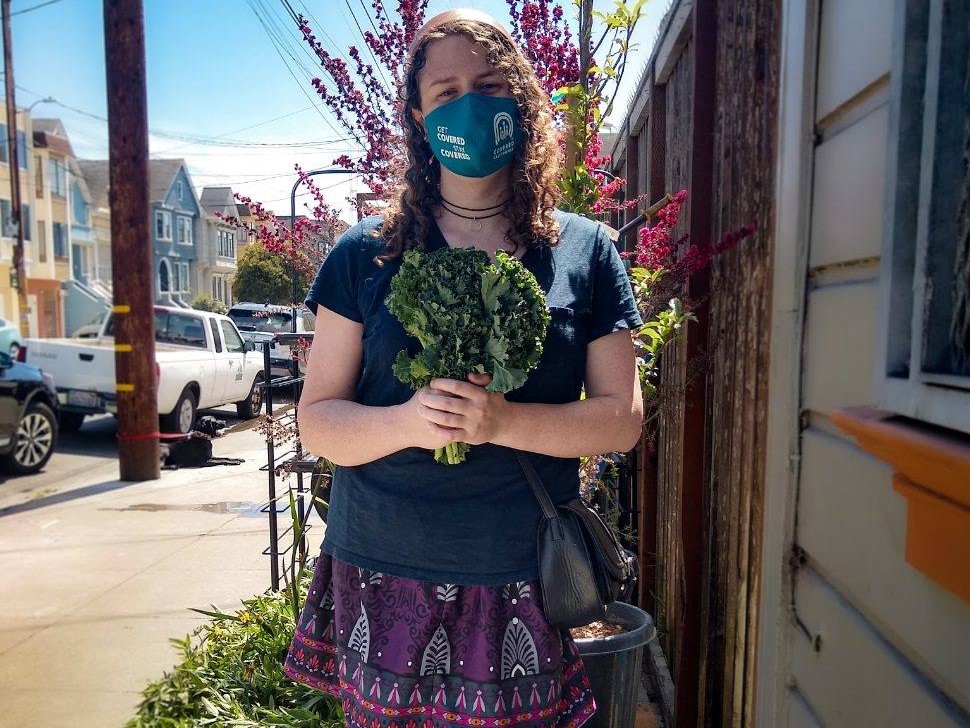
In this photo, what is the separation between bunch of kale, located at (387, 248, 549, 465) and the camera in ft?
4.55

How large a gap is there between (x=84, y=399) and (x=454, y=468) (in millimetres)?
10054

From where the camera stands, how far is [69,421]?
10.9m

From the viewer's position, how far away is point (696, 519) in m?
2.50

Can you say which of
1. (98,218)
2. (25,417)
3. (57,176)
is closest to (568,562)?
(25,417)

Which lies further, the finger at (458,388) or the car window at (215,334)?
the car window at (215,334)

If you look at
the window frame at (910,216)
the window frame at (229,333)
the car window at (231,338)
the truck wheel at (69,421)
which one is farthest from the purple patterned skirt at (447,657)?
the car window at (231,338)

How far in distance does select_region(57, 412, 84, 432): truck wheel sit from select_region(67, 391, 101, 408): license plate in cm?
72

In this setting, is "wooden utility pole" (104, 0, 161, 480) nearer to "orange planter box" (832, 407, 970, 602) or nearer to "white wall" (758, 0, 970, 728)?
"white wall" (758, 0, 970, 728)

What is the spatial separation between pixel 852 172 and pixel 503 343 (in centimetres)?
63

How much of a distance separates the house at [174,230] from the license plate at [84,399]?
115 feet

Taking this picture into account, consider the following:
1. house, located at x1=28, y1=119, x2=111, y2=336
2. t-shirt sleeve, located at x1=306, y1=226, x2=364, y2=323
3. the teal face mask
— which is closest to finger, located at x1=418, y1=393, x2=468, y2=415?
t-shirt sleeve, located at x1=306, y1=226, x2=364, y2=323

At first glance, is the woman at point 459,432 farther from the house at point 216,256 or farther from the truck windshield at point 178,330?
the house at point 216,256

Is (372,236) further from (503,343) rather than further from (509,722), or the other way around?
(509,722)

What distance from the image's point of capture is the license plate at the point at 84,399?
10086 millimetres
